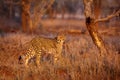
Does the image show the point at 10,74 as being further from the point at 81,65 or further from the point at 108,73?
the point at 108,73

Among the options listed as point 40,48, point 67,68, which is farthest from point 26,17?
point 67,68

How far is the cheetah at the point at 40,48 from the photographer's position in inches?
452

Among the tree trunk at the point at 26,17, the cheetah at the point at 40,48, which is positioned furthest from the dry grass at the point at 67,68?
the tree trunk at the point at 26,17

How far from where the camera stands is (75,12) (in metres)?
69.9

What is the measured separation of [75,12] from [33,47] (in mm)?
58765

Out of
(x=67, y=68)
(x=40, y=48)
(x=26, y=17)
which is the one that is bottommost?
(x=67, y=68)

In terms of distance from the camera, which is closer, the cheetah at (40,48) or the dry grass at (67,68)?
the dry grass at (67,68)

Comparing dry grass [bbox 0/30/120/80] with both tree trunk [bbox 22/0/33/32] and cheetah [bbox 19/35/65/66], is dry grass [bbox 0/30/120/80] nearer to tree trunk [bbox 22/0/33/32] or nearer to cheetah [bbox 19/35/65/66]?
cheetah [bbox 19/35/65/66]

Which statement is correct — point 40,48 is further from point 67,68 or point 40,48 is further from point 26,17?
point 26,17

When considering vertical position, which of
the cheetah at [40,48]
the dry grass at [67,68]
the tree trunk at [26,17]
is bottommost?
the dry grass at [67,68]

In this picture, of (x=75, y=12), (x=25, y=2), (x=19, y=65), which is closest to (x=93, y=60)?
(x=19, y=65)

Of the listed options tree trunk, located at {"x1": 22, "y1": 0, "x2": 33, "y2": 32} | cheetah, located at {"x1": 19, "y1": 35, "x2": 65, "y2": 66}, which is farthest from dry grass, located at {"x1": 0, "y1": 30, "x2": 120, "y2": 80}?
tree trunk, located at {"x1": 22, "y1": 0, "x2": 33, "y2": 32}

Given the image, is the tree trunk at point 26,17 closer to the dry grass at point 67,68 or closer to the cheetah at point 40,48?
the dry grass at point 67,68

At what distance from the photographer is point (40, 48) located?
38.1 ft
